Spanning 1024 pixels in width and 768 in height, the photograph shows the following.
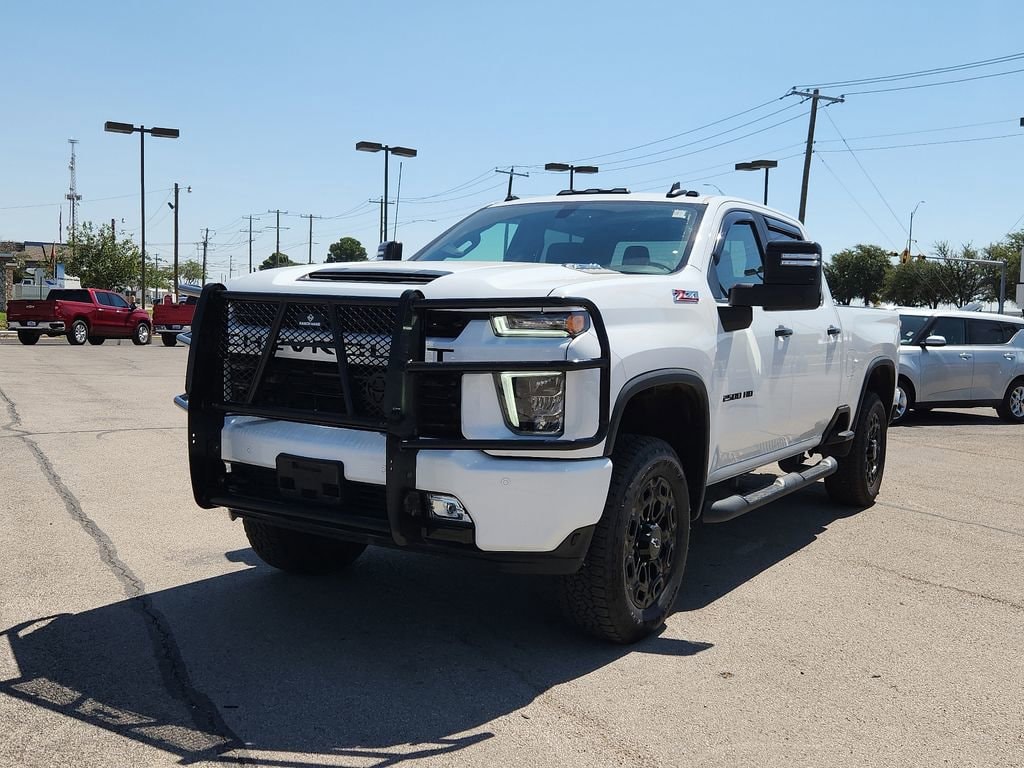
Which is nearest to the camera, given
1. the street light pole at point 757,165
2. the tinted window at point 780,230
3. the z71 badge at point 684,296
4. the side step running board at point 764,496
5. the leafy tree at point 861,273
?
the z71 badge at point 684,296

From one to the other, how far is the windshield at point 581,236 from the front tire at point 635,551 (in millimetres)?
1140

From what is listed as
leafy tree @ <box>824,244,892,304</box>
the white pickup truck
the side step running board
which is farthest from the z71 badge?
leafy tree @ <box>824,244,892,304</box>

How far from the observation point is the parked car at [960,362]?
14.1 m

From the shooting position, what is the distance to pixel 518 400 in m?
3.79

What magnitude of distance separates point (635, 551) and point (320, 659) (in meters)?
1.40

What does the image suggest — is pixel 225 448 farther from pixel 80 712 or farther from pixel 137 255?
pixel 137 255

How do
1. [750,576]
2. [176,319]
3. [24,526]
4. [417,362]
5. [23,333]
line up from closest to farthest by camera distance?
[417,362], [750,576], [24,526], [23,333], [176,319]

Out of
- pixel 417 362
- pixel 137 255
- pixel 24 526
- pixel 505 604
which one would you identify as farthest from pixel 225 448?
pixel 137 255

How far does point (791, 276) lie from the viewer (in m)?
4.84

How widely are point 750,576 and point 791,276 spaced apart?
178 centimetres

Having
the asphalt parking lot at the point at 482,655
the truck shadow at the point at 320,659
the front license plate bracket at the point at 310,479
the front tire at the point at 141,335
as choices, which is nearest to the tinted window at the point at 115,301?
the front tire at the point at 141,335

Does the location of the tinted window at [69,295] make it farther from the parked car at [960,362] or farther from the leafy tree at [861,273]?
the leafy tree at [861,273]

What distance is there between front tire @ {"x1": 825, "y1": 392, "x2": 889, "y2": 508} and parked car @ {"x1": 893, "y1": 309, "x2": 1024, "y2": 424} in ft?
21.6

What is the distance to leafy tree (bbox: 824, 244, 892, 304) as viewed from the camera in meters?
96.0
